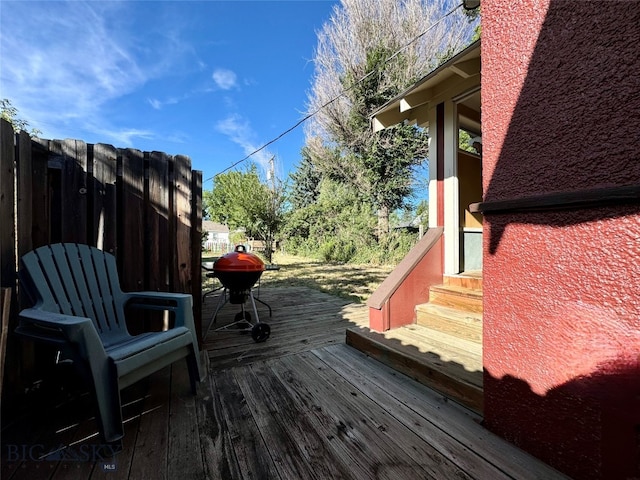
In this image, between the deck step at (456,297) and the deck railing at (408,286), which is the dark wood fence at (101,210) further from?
the deck step at (456,297)

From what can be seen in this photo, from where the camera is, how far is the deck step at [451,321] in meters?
2.28

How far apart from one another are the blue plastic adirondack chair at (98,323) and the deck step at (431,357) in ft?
4.70

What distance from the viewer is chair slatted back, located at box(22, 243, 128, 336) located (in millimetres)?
1575

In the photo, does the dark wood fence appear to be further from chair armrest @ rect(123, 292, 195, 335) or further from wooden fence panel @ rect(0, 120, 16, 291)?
chair armrest @ rect(123, 292, 195, 335)

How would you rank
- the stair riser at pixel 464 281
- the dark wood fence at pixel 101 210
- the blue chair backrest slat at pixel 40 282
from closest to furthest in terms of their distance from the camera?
the blue chair backrest slat at pixel 40 282 → the dark wood fence at pixel 101 210 → the stair riser at pixel 464 281

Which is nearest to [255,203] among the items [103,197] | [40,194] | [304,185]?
[304,185]

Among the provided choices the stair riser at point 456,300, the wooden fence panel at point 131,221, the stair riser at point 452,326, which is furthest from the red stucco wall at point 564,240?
the wooden fence panel at point 131,221

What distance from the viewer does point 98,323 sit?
1837 millimetres

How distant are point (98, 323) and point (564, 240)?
2731mm

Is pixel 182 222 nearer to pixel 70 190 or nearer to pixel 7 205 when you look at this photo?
pixel 70 190

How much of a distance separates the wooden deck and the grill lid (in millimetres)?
894

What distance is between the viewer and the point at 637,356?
3.08ft

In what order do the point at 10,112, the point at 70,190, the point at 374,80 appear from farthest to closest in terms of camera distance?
the point at 374,80, the point at 10,112, the point at 70,190

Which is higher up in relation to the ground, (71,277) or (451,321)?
(71,277)
